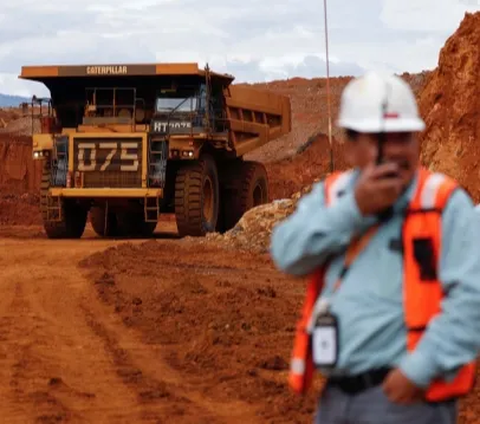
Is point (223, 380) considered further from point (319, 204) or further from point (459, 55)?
point (459, 55)

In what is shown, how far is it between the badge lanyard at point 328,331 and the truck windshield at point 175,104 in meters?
20.7

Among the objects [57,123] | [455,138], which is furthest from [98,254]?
[57,123]

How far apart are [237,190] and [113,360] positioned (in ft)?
53.5

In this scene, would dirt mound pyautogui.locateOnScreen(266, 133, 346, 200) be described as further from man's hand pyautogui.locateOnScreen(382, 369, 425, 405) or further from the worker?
man's hand pyautogui.locateOnScreen(382, 369, 425, 405)

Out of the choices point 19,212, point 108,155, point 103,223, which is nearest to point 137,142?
point 108,155

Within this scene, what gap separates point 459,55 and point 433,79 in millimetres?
835

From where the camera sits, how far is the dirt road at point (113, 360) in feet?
29.1

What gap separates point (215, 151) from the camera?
26094 mm

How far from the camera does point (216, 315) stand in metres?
13.0

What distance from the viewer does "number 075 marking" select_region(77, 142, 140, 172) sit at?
78.8 feet

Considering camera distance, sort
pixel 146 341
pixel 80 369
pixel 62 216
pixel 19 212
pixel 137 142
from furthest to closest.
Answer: pixel 19 212 < pixel 62 216 < pixel 137 142 < pixel 146 341 < pixel 80 369

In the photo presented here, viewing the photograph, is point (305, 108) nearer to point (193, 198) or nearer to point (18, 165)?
point (18, 165)

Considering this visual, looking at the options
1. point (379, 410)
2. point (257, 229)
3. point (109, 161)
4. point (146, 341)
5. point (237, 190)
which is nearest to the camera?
point (379, 410)

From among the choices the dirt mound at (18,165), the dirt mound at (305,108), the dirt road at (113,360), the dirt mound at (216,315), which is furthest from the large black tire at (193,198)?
the dirt mound at (305,108)
